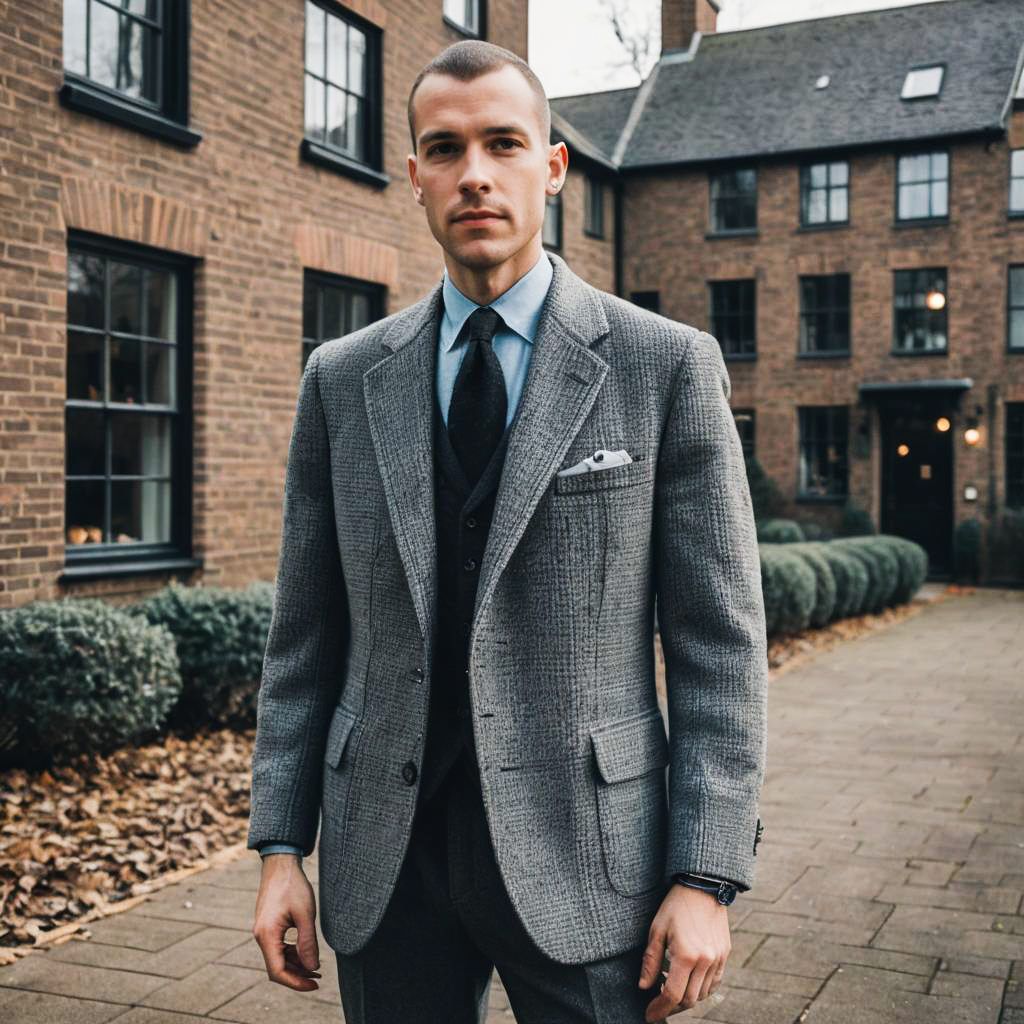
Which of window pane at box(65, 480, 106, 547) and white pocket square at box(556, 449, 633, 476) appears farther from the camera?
window pane at box(65, 480, 106, 547)

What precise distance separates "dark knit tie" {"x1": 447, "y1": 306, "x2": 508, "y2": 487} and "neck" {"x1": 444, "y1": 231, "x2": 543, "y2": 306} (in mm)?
36

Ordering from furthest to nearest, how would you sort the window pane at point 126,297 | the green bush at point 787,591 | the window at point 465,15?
the green bush at point 787,591
the window at point 465,15
the window pane at point 126,297

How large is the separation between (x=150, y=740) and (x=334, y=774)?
5342 mm

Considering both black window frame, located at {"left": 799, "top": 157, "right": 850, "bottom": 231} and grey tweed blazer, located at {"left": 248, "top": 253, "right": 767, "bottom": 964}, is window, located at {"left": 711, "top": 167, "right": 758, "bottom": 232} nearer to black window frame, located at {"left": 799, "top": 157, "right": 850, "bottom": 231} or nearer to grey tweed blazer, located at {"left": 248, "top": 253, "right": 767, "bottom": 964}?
black window frame, located at {"left": 799, "top": 157, "right": 850, "bottom": 231}

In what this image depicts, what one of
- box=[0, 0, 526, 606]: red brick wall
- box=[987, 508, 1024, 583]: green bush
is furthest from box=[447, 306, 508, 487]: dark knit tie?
box=[987, 508, 1024, 583]: green bush

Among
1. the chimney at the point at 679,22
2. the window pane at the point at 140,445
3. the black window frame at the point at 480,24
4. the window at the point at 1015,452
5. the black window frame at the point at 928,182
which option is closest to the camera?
the window pane at the point at 140,445

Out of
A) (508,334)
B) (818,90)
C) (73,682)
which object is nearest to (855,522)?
(818,90)

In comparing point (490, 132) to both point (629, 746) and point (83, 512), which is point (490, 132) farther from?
point (83, 512)

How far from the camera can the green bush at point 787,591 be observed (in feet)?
42.3

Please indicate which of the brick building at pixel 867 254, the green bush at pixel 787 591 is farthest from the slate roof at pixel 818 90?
the green bush at pixel 787 591

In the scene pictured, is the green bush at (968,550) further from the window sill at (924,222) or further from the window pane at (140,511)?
the window pane at (140,511)

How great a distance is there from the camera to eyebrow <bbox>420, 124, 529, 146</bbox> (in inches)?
73.8

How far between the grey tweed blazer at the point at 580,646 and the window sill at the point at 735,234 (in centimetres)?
2306

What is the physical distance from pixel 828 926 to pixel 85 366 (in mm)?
5837
